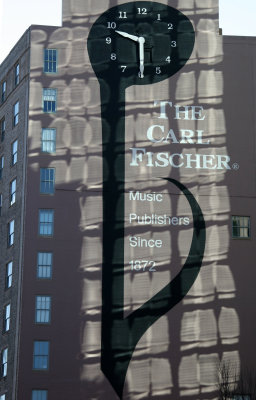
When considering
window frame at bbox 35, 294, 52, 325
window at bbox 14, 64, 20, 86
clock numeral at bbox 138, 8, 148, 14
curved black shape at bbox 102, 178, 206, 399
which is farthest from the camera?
window at bbox 14, 64, 20, 86

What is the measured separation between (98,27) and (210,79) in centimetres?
912

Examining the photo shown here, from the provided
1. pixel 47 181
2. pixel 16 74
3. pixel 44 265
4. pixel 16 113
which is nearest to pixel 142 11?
pixel 16 74

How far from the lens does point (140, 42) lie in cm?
7631

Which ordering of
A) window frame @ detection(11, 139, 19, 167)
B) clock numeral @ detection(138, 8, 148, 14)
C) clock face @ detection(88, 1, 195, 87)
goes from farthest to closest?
window frame @ detection(11, 139, 19, 167)
clock numeral @ detection(138, 8, 148, 14)
clock face @ detection(88, 1, 195, 87)

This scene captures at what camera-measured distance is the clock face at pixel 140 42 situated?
76125mm

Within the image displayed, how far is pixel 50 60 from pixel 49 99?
2986 millimetres

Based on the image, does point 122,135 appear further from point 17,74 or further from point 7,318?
point 7,318

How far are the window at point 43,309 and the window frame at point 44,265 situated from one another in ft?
5.13

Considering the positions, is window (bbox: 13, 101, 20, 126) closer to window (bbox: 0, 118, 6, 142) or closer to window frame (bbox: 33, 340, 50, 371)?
window (bbox: 0, 118, 6, 142)

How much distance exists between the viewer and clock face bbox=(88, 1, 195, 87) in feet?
250

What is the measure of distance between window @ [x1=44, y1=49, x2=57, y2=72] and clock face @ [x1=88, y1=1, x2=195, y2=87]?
2626 millimetres

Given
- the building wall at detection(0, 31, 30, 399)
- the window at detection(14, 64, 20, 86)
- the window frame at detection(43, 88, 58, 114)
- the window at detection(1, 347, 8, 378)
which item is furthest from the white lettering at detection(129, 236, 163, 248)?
the window at detection(14, 64, 20, 86)

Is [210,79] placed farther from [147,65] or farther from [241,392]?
[241,392]

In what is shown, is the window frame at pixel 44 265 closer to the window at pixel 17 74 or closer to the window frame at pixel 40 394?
the window frame at pixel 40 394
